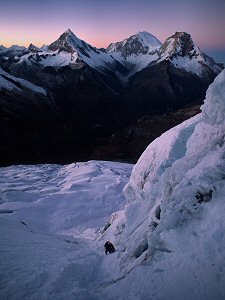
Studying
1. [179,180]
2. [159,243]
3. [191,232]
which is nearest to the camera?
[191,232]

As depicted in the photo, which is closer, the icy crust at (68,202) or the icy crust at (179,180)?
the icy crust at (179,180)

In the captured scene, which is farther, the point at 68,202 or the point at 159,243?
the point at 68,202

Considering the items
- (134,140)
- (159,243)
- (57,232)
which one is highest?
(159,243)

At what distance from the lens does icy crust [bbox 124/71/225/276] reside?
12.4 m

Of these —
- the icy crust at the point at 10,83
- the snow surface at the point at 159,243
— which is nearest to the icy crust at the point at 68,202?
the snow surface at the point at 159,243

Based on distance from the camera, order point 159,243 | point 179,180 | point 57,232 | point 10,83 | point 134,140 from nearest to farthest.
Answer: point 159,243, point 179,180, point 57,232, point 134,140, point 10,83

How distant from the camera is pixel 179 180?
14.9m

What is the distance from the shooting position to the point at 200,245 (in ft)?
36.5

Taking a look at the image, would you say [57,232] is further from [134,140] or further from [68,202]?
[134,140]

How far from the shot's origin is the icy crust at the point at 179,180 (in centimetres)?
1244

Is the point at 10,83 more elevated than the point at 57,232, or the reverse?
the point at 10,83

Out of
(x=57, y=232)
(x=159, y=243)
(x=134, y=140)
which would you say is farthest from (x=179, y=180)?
(x=134, y=140)

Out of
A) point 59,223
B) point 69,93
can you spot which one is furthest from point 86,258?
point 69,93

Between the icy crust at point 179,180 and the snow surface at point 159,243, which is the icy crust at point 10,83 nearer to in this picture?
the snow surface at point 159,243
